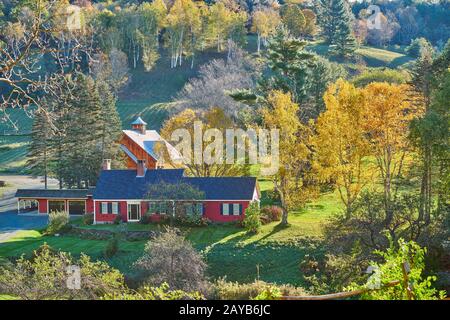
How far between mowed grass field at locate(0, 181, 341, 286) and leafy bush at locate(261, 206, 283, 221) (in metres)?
0.79

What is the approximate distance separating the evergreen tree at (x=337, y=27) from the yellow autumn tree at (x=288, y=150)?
45929mm

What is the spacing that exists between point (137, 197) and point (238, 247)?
964 cm

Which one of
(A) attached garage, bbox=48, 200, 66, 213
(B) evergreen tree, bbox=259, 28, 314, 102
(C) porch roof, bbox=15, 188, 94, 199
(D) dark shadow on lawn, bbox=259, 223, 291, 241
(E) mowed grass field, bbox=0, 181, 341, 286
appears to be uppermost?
(B) evergreen tree, bbox=259, 28, 314, 102

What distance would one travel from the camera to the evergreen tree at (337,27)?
7494 cm

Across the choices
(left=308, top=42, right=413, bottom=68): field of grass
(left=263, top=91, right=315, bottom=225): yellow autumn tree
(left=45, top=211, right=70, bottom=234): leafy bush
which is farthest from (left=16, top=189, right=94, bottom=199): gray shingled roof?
(left=308, top=42, right=413, bottom=68): field of grass

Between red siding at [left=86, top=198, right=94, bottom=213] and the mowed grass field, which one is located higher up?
red siding at [left=86, top=198, right=94, bottom=213]

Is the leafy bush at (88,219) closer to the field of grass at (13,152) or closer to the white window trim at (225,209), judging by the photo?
the white window trim at (225,209)

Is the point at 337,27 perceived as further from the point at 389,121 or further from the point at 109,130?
the point at 389,121

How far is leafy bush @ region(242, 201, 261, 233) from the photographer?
3002 centimetres

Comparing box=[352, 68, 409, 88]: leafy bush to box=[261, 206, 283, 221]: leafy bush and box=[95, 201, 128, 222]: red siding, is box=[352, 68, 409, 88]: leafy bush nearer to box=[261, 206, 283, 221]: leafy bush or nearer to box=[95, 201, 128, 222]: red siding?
box=[261, 206, 283, 221]: leafy bush

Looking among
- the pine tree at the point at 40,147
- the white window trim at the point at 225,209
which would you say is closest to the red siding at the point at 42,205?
the pine tree at the point at 40,147

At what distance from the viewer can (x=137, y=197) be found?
34.8 m

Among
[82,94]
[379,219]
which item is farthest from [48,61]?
[379,219]

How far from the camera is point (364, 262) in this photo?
18391 mm
